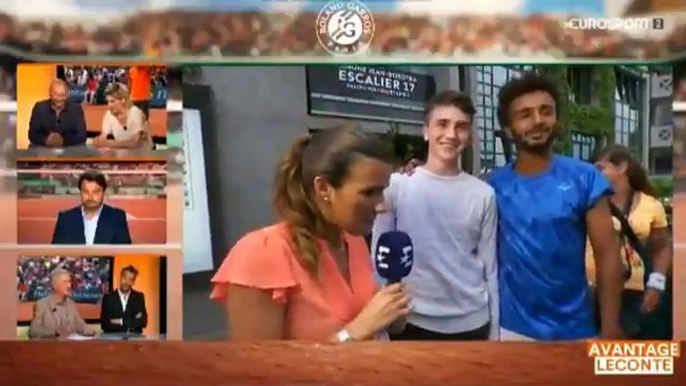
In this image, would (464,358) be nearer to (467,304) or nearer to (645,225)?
(467,304)

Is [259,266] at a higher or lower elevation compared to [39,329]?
higher

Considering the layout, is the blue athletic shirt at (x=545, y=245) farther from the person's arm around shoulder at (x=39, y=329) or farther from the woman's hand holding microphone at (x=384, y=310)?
the person's arm around shoulder at (x=39, y=329)

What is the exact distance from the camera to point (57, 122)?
3.68 metres

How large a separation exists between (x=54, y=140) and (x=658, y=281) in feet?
6.88

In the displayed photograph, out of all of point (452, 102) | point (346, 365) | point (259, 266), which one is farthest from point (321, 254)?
point (452, 102)

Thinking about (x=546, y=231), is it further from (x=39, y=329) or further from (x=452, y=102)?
(x=39, y=329)

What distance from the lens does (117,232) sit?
12.1ft

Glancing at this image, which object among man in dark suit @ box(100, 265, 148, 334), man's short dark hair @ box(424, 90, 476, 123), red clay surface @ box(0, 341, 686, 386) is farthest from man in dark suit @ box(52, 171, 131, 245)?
man's short dark hair @ box(424, 90, 476, 123)

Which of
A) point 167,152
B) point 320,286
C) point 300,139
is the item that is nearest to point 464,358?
point 320,286

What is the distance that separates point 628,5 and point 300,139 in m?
1.19

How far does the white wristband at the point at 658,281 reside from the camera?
11.9 ft

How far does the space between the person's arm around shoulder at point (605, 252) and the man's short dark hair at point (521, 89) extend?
0.31m

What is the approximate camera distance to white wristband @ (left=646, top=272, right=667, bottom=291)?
3.64 metres

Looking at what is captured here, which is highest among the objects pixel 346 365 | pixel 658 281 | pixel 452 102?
pixel 452 102
